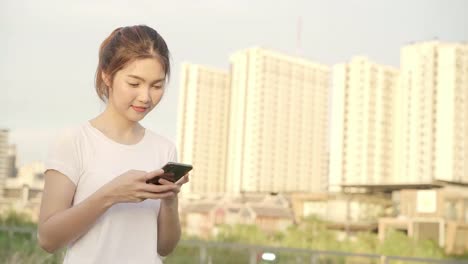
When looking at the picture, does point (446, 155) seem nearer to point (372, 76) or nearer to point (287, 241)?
point (372, 76)

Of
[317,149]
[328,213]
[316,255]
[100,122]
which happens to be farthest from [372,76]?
[100,122]

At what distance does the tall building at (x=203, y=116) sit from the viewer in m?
55.4

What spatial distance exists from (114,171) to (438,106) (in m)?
44.3

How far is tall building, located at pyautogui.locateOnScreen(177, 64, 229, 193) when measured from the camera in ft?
182

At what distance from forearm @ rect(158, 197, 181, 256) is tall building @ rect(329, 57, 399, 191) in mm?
47760

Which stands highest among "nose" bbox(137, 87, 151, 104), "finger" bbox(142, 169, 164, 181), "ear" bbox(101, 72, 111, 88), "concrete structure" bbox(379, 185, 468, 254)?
"ear" bbox(101, 72, 111, 88)

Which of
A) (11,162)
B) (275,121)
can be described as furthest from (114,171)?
(11,162)

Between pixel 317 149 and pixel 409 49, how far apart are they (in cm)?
1560

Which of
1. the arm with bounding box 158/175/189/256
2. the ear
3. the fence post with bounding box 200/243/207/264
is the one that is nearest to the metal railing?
the fence post with bounding box 200/243/207/264

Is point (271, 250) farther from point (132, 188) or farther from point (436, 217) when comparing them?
point (436, 217)

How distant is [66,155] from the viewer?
90 centimetres

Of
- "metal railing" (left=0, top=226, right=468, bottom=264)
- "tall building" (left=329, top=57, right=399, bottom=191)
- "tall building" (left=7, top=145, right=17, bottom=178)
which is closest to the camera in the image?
"metal railing" (left=0, top=226, right=468, bottom=264)

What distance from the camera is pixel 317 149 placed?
192 feet

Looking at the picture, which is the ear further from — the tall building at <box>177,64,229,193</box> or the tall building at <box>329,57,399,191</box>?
the tall building at <box>177,64,229,193</box>
